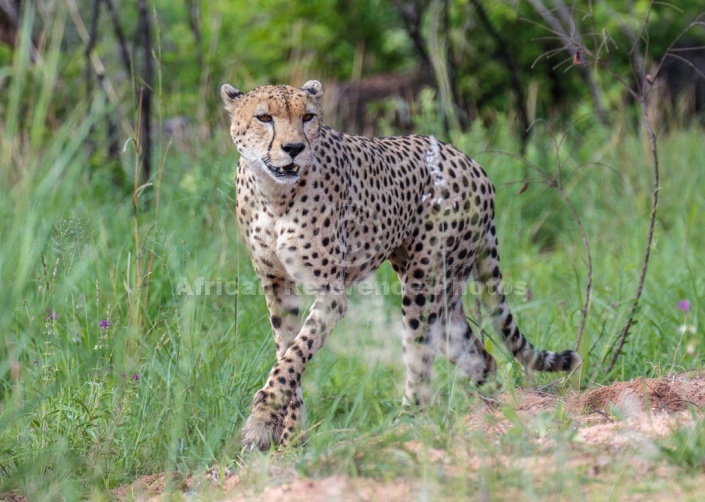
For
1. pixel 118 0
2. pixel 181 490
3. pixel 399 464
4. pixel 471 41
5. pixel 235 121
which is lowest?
pixel 181 490

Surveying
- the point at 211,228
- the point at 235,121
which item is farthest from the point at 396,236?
the point at 211,228

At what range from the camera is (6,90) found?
7.93 m

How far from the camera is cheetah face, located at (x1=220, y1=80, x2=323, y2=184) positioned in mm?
3699

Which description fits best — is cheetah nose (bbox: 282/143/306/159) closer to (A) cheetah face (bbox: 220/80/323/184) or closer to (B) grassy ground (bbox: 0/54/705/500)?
(A) cheetah face (bbox: 220/80/323/184)

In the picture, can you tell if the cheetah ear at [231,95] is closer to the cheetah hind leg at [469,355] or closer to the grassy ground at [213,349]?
the grassy ground at [213,349]

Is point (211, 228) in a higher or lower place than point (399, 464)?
higher

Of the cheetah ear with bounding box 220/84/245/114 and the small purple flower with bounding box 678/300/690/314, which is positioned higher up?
the cheetah ear with bounding box 220/84/245/114

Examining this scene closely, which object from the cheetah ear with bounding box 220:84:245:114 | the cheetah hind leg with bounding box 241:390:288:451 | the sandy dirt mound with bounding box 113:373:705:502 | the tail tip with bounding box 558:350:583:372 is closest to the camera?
the sandy dirt mound with bounding box 113:373:705:502

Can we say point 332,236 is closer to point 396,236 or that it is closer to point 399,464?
point 396,236

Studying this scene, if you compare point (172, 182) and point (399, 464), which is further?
point (172, 182)

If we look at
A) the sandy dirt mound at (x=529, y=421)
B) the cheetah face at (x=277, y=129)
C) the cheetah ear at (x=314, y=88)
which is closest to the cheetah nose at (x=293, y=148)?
the cheetah face at (x=277, y=129)

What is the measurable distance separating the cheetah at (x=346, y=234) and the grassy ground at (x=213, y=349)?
0.17 metres

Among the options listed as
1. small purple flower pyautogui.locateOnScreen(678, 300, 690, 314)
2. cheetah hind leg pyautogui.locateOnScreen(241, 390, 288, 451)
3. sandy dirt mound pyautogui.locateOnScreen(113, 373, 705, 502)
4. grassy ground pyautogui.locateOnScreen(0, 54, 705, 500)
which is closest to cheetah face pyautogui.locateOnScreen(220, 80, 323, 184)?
grassy ground pyautogui.locateOnScreen(0, 54, 705, 500)

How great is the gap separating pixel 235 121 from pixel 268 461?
156 centimetres
